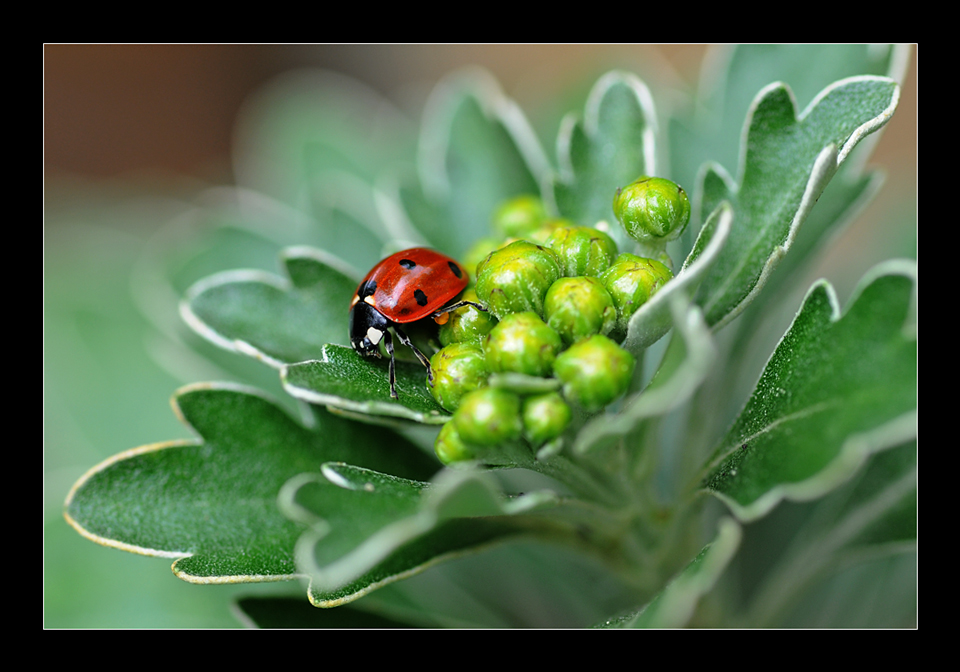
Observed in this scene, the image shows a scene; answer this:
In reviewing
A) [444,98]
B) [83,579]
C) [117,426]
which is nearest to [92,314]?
[117,426]

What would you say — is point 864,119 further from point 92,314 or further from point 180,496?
point 92,314

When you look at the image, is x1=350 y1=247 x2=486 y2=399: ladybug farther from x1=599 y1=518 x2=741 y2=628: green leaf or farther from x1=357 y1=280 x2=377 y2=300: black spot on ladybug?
x1=599 y1=518 x2=741 y2=628: green leaf

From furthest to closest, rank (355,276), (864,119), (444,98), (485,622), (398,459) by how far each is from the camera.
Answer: (444,98) → (485,622) → (355,276) → (398,459) → (864,119)

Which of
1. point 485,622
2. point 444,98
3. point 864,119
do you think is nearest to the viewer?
point 864,119

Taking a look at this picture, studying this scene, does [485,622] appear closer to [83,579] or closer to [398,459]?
[398,459]

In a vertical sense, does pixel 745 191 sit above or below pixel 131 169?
below

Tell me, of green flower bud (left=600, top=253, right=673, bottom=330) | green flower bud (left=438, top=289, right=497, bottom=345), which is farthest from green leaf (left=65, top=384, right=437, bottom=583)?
green flower bud (left=600, top=253, right=673, bottom=330)

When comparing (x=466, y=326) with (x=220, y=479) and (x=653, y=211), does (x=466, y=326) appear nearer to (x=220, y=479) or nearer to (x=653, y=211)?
(x=653, y=211)

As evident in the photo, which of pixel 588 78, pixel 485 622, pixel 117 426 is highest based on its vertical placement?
pixel 588 78
